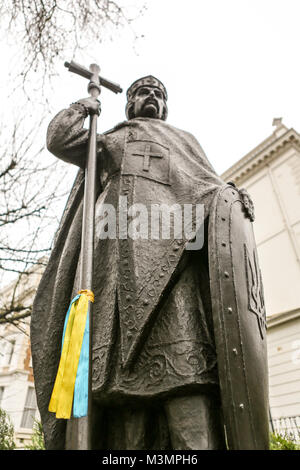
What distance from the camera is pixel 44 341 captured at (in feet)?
7.25

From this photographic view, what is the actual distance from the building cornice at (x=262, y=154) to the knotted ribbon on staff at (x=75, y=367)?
1688 cm

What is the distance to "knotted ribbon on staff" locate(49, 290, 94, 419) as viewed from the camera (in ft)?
4.11

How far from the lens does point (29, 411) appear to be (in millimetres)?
20312

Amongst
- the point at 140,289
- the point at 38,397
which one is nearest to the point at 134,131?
the point at 140,289

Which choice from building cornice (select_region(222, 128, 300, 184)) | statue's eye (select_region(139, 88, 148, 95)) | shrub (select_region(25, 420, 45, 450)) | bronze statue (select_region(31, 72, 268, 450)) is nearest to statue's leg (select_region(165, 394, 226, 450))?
bronze statue (select_region(31, 72, 268, 450))

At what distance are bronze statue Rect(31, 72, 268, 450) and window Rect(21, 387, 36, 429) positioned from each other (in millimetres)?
20487

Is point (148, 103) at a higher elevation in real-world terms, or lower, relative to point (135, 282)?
higher

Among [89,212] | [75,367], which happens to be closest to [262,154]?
[89,212]

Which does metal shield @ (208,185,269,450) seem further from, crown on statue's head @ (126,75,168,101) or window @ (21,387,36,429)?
window @ (21,387,36,429)

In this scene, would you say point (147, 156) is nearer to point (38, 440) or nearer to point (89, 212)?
point (89, 212)

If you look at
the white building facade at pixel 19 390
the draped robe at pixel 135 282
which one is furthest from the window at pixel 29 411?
the draped robe at pixel 135 282

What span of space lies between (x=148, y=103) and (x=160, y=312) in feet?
6.28

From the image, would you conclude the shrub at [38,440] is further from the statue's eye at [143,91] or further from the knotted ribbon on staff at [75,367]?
the knotted ribbon on staff at [75,367]
